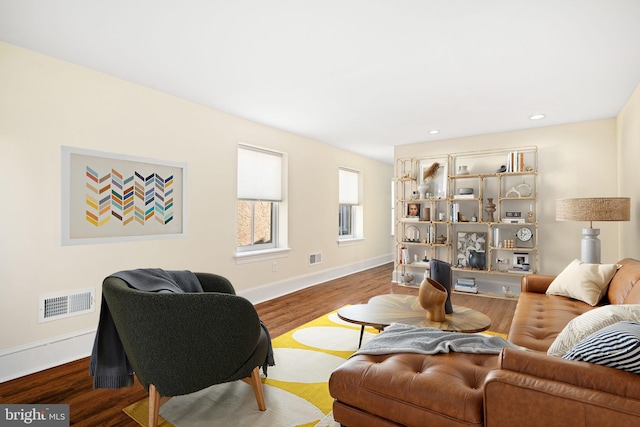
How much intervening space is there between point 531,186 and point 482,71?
2.71m

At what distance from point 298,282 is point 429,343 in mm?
3680

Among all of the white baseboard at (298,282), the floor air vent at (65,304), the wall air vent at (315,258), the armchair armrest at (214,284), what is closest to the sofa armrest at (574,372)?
the armchair armrest at (214,284)

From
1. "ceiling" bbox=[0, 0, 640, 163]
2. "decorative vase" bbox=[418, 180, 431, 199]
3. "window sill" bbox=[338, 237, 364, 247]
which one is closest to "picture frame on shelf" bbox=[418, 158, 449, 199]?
"decorative vase" bbox=[418, 180, 431, 199]

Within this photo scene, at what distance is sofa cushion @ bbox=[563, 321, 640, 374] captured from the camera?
1.17m

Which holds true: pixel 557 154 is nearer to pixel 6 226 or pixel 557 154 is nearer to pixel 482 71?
pixel 482 71

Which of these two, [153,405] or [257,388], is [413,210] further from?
[153,405]

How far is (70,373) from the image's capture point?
8.79ft

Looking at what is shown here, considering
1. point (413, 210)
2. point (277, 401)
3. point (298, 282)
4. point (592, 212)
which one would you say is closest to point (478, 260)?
point (413, 210)

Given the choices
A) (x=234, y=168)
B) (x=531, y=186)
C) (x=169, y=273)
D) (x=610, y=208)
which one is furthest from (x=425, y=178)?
(x=169, y=273)

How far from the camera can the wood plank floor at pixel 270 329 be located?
2.17m

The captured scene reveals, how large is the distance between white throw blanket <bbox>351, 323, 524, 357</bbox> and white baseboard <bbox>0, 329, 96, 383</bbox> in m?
2.45

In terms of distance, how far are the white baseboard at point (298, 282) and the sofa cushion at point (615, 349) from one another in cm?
372

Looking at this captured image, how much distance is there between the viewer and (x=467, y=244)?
5.50 m

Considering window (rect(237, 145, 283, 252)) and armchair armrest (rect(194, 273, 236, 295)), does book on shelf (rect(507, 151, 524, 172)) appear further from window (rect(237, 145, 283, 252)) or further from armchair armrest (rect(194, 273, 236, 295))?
Answer: armchair armrest (rect(194, 273, 236, 295))
